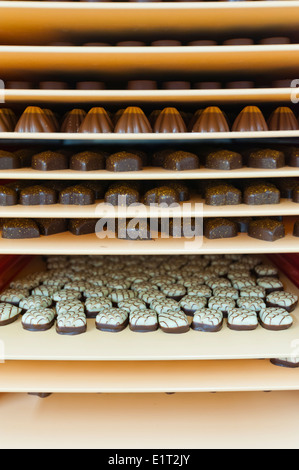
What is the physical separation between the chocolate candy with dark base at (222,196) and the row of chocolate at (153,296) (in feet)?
1.37

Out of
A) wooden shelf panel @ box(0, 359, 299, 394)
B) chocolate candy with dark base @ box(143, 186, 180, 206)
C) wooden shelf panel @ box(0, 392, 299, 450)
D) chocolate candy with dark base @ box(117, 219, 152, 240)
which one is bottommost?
wooden shelf panel @ box(0, 392, 299, 450)

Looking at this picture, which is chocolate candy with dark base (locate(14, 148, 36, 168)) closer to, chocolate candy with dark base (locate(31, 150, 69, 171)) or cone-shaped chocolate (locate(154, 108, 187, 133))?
chocolate candy with dark base (locate(31, 150, 69, 171))

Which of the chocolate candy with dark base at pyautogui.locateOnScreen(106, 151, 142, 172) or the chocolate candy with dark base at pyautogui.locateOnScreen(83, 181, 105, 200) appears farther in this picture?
the chocolate candy with dark base at pyautogui.locateOnScreen(83, 181, 105, 200)

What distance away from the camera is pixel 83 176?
4.94ft

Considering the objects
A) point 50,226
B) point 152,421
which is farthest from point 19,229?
point 152,421

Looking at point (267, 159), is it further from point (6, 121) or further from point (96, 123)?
point (6, 121)

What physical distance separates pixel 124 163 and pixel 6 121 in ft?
1.64

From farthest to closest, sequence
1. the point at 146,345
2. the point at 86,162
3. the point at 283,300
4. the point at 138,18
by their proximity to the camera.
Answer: the point at 283,300, the point at 86,162, the point at 146,345, the point at 138,18

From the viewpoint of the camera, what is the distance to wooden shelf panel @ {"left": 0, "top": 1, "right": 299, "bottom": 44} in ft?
4.45

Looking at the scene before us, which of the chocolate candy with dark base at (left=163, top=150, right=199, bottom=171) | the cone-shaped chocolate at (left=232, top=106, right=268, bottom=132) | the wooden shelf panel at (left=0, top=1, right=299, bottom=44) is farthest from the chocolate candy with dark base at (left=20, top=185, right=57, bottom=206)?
the cone-shaped chocolate at (left=232, top=106, right=268, bottom=132)

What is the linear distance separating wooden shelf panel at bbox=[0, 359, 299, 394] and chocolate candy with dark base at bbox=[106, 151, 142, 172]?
782 millimetres

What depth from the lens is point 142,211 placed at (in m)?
1.56

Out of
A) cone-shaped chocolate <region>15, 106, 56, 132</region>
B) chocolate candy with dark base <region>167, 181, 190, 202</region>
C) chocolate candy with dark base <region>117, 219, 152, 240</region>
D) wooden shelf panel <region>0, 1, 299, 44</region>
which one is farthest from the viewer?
chocolate candy with dark base <region>167, 181, 190, 202</region>
